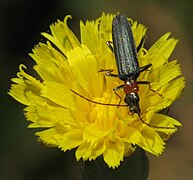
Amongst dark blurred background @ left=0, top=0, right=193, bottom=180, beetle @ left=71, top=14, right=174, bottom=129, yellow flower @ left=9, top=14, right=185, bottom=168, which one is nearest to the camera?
yellow flower @ left=9, top=14, right=185, bottom=168

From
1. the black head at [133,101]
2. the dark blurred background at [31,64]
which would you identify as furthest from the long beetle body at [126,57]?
the dark blurred background at [31,64]

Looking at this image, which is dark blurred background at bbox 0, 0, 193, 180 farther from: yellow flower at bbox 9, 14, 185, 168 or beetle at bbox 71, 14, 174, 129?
beetle at bbox 71, 14, 174, 129

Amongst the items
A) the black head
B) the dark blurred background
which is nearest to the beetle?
the black head

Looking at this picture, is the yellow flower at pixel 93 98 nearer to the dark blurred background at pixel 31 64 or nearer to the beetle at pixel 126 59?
the beetle at pixel 126 59

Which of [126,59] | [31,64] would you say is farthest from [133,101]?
[31,64]

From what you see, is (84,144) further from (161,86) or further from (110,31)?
A: (110,31)

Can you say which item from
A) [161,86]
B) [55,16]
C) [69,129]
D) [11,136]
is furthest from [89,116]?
[55,16]

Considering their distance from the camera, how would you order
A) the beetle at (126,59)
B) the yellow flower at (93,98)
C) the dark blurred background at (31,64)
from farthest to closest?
the dark blurred background at (31,64) < the beetle at (126,59) < the yellow flower at (93,98)
